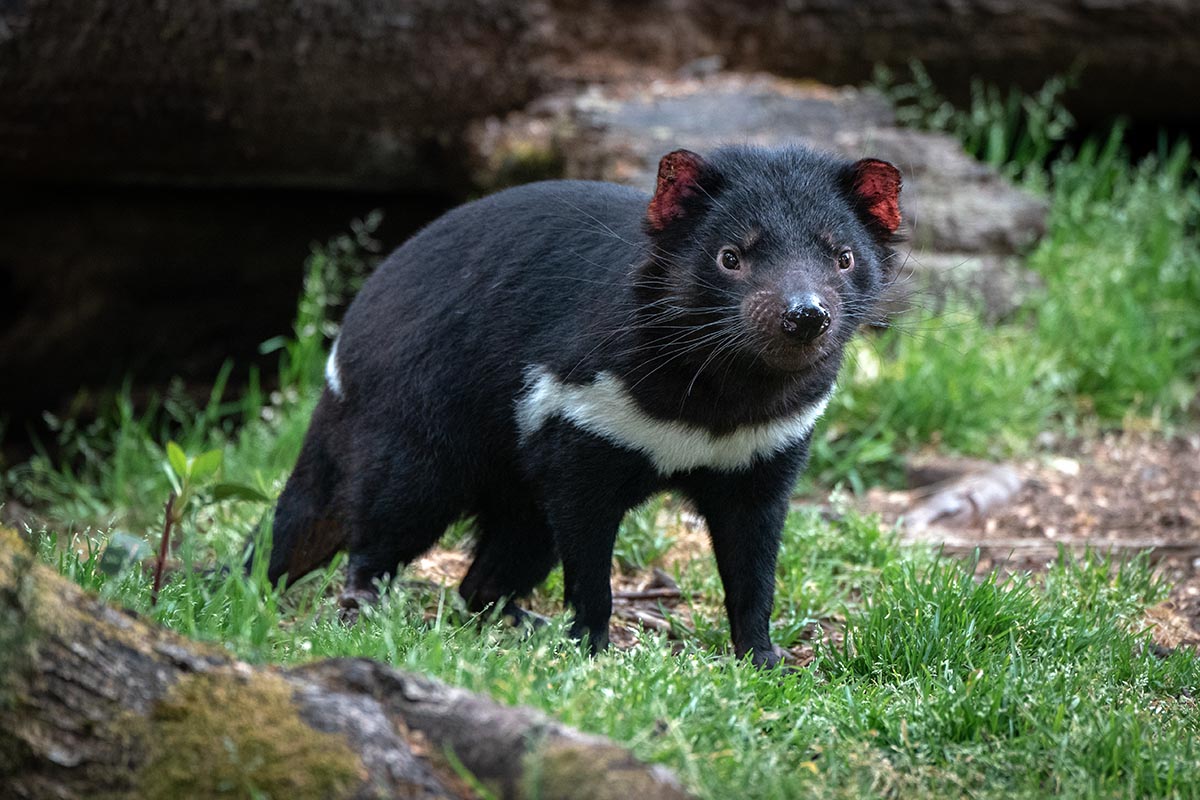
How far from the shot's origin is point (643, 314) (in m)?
3.16

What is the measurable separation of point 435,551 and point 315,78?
2.41 meters

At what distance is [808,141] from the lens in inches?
240

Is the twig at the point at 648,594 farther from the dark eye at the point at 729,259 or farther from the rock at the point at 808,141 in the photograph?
the rock at the point at 808,141

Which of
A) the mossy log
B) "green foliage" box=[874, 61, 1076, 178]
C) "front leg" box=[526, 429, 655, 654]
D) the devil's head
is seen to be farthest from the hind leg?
"green foliage" box=[874, 61, 1076, 178]

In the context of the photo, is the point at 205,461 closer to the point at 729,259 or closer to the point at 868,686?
the point at 729,259

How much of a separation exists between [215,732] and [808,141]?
4.70 meters

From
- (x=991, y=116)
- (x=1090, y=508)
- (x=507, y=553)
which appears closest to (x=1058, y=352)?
(x=1090, y=508)

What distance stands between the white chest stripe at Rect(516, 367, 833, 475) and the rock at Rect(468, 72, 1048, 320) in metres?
2.94

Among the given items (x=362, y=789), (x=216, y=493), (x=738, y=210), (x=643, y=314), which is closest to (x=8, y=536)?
(x=362, y=789)

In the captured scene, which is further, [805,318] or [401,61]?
[401,61]

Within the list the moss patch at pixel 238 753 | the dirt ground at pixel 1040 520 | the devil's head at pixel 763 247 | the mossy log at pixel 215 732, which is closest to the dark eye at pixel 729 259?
the devil's head at pixel 763 247

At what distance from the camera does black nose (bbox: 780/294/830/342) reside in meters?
2.88

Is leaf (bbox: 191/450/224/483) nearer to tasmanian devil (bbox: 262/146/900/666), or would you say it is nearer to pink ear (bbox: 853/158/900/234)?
tasmanian devil (bbox: 262/146/900/666)

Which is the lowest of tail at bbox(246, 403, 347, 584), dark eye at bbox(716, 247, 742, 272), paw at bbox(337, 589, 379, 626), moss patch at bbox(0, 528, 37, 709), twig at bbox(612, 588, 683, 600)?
twig at bbox(612, 588, 683, 600)
